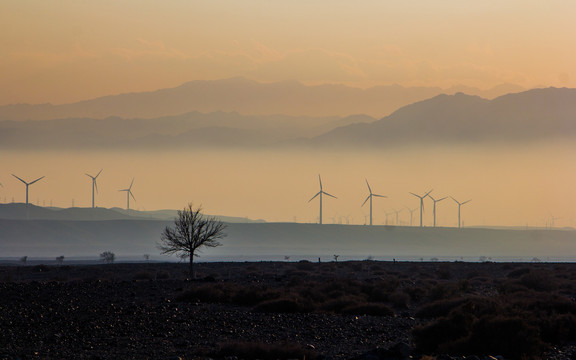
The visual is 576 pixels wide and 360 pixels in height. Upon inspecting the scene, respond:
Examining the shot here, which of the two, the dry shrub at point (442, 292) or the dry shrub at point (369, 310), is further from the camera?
the dry shrub at point (442, 292)

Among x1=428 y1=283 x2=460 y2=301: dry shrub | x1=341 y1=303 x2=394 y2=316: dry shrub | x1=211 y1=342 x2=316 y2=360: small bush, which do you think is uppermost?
x1=428 y1=283 x2=460 y2=301: dry shrub

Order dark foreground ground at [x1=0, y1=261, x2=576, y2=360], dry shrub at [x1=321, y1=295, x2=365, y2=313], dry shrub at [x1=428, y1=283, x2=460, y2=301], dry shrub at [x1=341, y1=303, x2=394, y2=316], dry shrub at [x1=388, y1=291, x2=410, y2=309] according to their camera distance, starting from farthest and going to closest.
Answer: dry shrub at [x1=428, y1=283, x2=460, y2=301] < dry shrub at [x1=388, y1=291, x2=410, y2=309] < dry shrub at [x1=321, y1=295, x2=365, y2=313] < dry shrub at [x1=341, y1=303, x2=394, y2=316] < dark foreground ground at [x1=0, y1=261, x2=576, y2=360]

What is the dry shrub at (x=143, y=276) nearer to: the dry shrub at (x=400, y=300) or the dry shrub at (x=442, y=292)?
the dry shrub at (x=442, y=292)

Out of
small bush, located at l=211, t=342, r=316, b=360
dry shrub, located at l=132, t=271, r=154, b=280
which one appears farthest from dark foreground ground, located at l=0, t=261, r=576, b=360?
dry shrub, located at l=132, t=271, r=154, b=280

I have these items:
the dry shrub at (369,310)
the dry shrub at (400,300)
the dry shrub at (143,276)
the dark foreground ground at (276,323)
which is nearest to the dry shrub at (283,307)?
the dark foreground ground at (276,323)

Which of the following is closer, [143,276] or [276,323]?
[276,323]

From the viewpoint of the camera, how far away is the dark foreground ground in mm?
28328

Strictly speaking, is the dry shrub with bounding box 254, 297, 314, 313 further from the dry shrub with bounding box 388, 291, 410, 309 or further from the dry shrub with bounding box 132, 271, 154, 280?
the dry shrub with bounding box 132, 271, 154, 280

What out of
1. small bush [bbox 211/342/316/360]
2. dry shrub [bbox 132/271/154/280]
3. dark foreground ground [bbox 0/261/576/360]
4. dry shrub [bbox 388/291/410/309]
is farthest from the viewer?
dry shrub [bbox 132/271/154/280]

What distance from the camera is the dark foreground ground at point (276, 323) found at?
92.9 feet

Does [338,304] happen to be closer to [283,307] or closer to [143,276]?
[283,307]

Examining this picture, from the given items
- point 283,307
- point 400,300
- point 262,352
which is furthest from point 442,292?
point 262,352

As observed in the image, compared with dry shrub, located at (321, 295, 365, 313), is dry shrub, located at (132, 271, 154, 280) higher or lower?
higher

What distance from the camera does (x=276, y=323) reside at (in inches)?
1467
